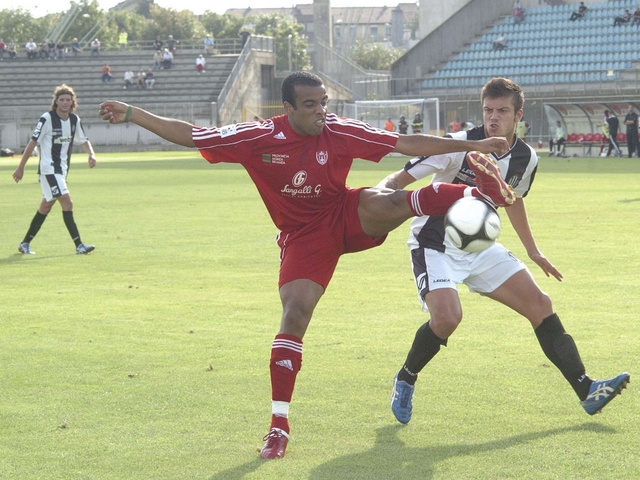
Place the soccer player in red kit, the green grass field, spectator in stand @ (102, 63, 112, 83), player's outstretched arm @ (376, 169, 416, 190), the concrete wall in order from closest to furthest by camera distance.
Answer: the green grass field < the soccer player in red kit < player's outstretched arm @ (376, 169, 416, 190) < the concrete wall < spectator in stand @ (102, 63, 112, 83)

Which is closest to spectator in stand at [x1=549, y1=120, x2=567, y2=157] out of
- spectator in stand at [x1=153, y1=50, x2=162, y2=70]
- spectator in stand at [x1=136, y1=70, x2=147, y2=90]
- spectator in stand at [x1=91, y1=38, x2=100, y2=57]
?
spectator in stand at [x1=136, y1=70, x2=147, y2=90]

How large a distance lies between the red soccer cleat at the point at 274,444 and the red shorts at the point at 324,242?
85 cm

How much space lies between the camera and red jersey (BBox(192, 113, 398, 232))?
5.28 m

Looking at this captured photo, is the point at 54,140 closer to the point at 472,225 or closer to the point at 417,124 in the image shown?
the point at 472,225

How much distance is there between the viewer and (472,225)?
4941mm

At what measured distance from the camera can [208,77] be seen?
56969 millimetres

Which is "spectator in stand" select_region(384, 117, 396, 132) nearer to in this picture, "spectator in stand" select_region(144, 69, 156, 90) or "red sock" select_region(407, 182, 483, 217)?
"spectator in stand" select_region(144, 69, 156, 90)

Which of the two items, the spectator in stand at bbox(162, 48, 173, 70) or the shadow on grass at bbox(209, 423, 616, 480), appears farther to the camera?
the spectator in stand at bbox(162, 48, 173, 70)

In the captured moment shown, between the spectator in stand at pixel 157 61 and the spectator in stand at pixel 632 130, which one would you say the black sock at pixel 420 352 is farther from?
the spectator in stand at pixel 157 61

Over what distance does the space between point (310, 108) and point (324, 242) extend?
74cm

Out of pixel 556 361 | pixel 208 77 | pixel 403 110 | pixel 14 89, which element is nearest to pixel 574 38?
pixel 403 110

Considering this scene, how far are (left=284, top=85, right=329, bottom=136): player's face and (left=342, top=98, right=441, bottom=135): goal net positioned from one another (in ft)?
121

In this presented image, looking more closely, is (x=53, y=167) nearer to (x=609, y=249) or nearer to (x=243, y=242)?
(x=243, y=242)

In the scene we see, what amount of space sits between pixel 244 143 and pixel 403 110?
37809 mm
